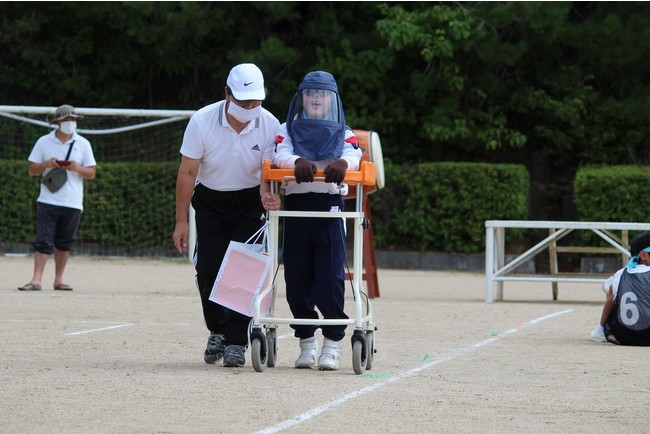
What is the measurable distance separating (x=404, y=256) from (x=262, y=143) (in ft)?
50.5

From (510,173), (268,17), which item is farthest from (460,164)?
(268,17)

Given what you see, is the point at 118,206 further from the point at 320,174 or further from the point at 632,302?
the point at 320,174

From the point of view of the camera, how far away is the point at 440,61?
78.8 feet

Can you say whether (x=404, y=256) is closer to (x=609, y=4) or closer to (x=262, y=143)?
(x=609, y=4)

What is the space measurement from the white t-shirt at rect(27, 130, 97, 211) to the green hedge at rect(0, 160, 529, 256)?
9113 mm

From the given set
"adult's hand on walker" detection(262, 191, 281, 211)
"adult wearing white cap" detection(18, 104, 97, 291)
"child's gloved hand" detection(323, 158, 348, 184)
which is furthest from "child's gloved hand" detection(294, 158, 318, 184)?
"adult wearing white cap" detection(18, 104, 97, 291)

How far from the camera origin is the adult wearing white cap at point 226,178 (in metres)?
7.39

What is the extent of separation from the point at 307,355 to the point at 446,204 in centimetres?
1506

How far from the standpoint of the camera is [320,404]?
5.89 meters

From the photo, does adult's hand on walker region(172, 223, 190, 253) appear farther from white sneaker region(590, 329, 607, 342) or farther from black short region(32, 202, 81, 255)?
black short region(32, 202, 81, 255)

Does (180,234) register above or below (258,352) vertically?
above

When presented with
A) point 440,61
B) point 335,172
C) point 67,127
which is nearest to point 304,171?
point 335,172

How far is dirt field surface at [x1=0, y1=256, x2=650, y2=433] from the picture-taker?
5.45 m

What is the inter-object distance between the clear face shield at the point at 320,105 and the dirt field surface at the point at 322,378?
1558 millimetres
